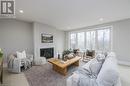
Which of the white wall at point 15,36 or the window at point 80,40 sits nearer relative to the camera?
the white wall at point 15,36

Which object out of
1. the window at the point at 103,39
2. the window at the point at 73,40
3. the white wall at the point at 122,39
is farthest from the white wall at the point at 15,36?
the white wall at the point at 122,39

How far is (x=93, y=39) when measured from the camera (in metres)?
6.76

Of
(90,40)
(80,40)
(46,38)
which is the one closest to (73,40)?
(80,40)

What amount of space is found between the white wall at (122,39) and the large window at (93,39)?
1.32 ft

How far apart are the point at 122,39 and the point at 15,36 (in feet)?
19.7

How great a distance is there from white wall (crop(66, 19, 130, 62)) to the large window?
40cm

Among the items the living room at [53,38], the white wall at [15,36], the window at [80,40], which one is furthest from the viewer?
the window at [80,40]

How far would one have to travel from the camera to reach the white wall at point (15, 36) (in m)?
5.35

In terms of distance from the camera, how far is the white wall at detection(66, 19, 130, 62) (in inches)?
195

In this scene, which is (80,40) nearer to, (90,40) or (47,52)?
(90,40)

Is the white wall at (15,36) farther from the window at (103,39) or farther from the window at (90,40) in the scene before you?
the window at (103,39)

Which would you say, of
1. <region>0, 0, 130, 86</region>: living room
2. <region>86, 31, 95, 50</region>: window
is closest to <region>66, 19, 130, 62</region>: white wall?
<region>0, 0, 130, 86</region>: living room

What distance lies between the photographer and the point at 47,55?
21.8 ft

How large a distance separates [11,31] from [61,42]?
399cm
